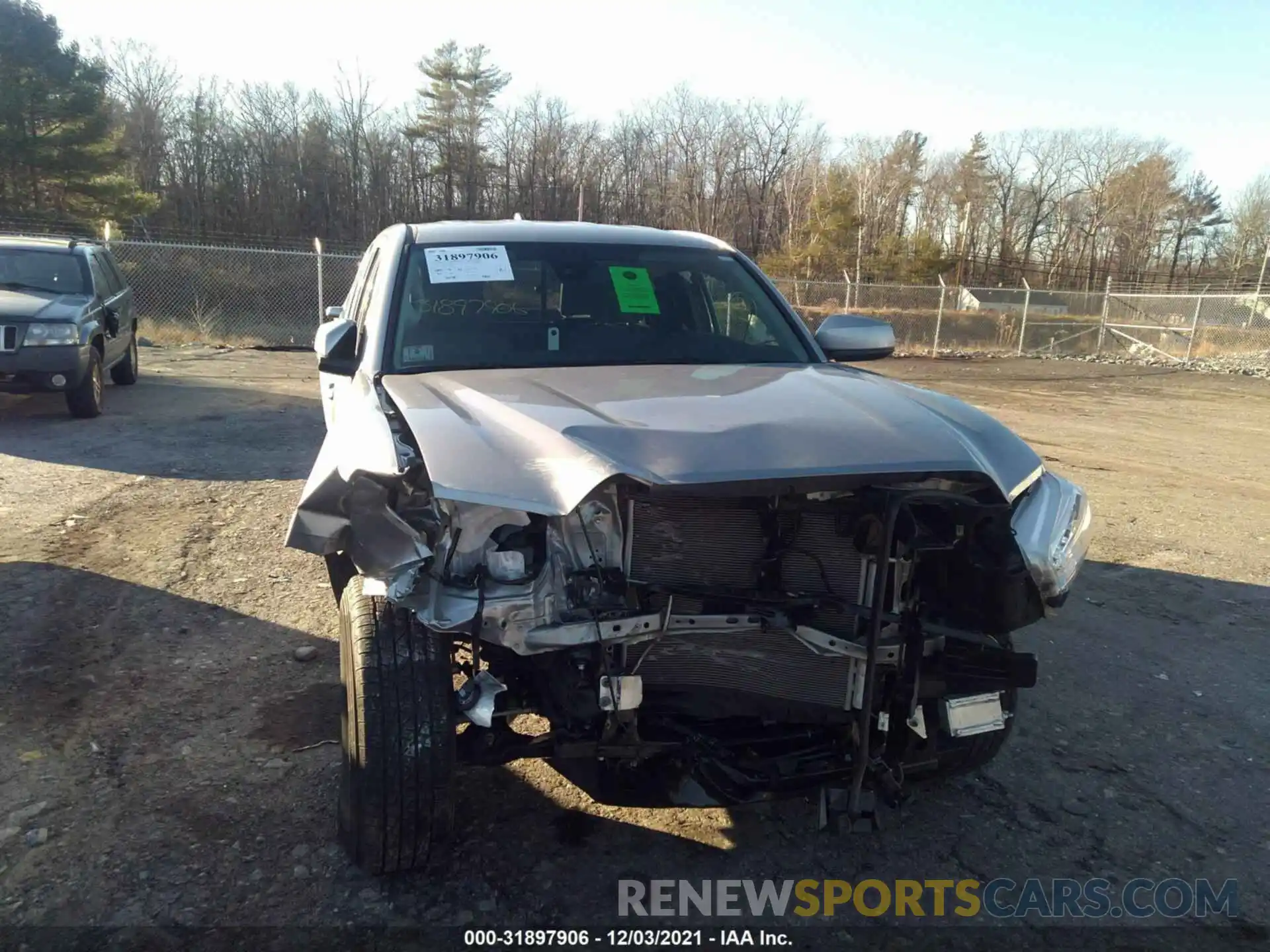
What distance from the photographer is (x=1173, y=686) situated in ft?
12.9

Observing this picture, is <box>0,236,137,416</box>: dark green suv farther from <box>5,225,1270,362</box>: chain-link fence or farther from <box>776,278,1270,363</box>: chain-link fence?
<box>776,278,1270,363</box>: chain-link fence

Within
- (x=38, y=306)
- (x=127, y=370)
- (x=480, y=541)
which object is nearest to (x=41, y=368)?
(x=38, y=306)

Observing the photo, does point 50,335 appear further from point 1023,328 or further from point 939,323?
point 1023,328

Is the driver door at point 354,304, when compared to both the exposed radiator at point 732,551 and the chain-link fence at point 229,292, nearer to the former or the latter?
the exposed radiator at point 732,551

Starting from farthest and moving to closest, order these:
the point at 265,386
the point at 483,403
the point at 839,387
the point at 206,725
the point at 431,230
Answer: the point at 265,386, the point at 431,230, the point at 206,725, the point at 839,387, the point at 483,403

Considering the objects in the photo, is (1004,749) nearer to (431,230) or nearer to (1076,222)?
(431,230)

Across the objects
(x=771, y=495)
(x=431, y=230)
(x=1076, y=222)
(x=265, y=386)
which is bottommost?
(x=265, y=386)

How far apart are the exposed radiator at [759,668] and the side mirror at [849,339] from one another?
191 centimetres

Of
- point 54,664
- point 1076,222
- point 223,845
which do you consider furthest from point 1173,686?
point 1076,222

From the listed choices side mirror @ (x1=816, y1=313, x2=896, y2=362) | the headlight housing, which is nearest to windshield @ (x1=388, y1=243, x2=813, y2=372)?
side mirror @ (x1=816, y1=313, x2=896, y2=362)

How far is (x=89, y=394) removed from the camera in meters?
8.60

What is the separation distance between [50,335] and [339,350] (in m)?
6.24

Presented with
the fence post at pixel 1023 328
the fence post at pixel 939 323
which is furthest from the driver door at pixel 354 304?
the fence post at pixel 1023 328

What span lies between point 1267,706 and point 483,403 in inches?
140
